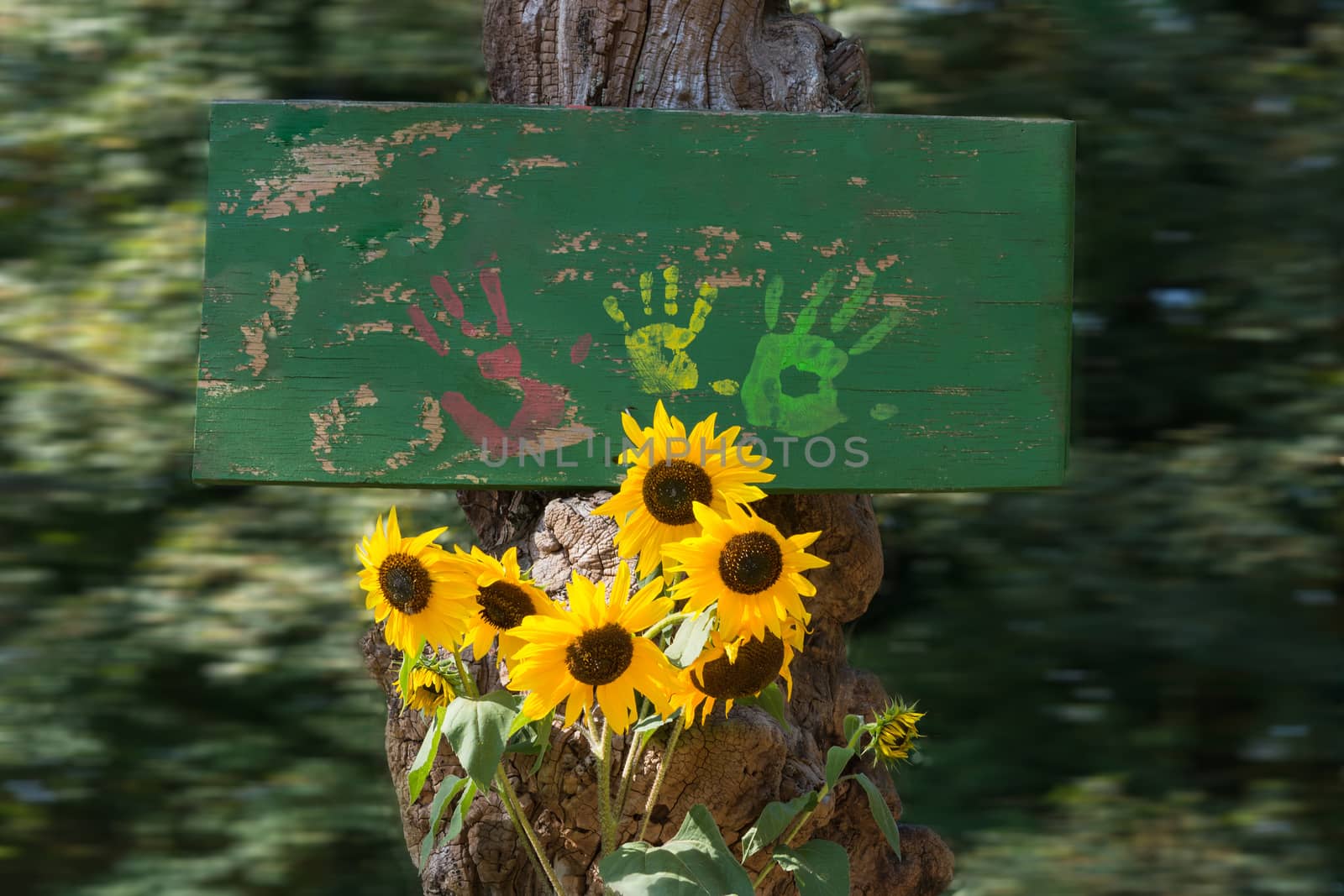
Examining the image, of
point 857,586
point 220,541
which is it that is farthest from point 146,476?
point 857,586

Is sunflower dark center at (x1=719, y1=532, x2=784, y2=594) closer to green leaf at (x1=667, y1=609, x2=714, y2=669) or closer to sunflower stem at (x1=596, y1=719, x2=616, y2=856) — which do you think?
green leaf at (x1=667, y1=609, x2=714, y2=669)

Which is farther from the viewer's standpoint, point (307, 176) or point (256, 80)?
point (256, 80)

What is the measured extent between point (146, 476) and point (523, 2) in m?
1.81

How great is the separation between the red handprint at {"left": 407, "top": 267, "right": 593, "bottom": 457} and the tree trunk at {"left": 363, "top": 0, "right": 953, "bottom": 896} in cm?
16

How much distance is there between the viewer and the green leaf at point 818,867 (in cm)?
105

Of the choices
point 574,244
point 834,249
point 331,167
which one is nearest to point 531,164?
point 574,244

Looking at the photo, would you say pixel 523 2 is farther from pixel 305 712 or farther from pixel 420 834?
pixel 305 712

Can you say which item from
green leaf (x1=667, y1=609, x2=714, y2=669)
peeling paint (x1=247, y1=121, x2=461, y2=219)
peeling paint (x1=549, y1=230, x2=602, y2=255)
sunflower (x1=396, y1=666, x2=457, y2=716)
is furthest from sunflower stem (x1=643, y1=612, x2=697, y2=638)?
peeling paint (x1=247, y1=121, x2=461, y2=219)

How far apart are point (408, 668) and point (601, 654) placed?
0.19m

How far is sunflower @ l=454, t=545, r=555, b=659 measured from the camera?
40.8 inches

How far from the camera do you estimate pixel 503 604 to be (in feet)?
3.41

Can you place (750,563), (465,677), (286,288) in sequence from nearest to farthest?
(750,563), (465,677), (286,288)

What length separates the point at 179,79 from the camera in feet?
9.59

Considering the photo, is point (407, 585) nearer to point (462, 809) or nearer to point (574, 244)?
point (462, 809)
